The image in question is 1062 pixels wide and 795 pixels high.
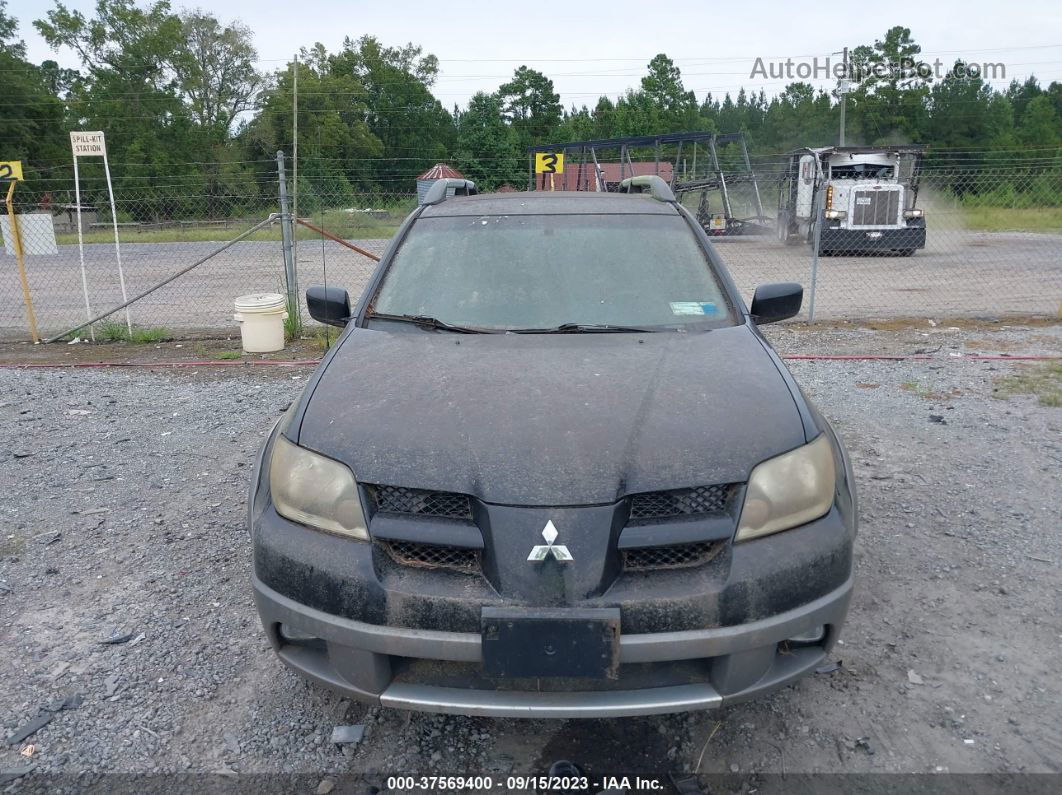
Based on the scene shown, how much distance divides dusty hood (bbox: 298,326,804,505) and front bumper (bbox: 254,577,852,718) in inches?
16.0

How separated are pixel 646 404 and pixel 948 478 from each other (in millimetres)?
3129

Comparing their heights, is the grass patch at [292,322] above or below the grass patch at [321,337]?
above

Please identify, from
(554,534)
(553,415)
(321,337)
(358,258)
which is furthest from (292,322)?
(358,258)

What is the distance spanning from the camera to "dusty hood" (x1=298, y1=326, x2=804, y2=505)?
7.31ft

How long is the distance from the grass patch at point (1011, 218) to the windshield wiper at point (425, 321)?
2412 cm

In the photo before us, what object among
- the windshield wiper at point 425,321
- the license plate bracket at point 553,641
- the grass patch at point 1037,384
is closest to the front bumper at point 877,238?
the grass patch at point 1037,384

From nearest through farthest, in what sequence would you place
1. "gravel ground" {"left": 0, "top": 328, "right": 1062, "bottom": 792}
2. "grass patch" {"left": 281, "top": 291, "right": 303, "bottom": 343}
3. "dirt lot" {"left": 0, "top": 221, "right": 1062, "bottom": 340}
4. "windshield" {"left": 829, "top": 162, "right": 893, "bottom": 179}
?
"gravel ground" {"left": 0, "top": 328, "right": 1062, "bottom": 792} < "grass patch" {"left": 281, "top": 291, "right": 303, "bottom": 343} < "dirt lot" {"left": 0, "top": 221, "right": 1062, "bottom": 340} < "windshield" {"left": 829, "top": 162, "right": 893, "bottom": 179}

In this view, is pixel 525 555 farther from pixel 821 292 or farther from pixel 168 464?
pixel 821 292

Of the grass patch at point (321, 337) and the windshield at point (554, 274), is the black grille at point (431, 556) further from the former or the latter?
the grass patch at point (321, 337)

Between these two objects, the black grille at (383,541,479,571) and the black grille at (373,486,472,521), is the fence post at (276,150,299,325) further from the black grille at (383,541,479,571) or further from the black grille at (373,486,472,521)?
the black grille at (383,541,479,571)

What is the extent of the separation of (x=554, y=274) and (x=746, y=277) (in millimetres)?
13736

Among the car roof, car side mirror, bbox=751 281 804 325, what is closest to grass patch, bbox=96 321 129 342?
the car roof

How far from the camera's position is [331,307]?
12.0 feet

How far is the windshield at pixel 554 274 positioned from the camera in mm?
3342
